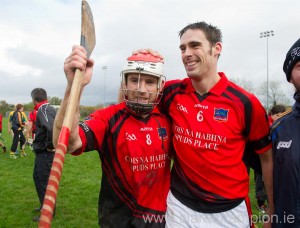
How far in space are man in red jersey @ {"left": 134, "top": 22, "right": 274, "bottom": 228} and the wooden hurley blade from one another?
0.63 metres

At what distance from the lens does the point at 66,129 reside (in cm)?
174

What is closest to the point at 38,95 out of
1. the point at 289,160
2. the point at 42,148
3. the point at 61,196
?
the point at 42,148

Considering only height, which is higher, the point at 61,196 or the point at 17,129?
the point at 17,129

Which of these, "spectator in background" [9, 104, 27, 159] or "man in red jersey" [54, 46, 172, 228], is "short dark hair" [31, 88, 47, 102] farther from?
"spectator in background" [9, 104, 27, 159]

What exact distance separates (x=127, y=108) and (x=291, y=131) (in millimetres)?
1317

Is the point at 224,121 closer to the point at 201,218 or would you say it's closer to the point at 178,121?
the point at 178,121

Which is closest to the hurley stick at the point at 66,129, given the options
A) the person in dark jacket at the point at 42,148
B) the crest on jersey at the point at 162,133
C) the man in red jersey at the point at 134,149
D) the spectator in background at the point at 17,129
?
the man in red jersey at the point at 134,149

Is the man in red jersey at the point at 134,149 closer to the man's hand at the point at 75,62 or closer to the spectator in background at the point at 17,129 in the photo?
the man's hand at the point at 75,62

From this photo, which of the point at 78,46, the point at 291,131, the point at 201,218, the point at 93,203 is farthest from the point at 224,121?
the point at 93,203

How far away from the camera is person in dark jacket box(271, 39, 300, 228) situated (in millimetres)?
2389

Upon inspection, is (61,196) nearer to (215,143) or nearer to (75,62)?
(215,143)

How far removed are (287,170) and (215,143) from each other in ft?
1.87

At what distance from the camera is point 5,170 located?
10.4m

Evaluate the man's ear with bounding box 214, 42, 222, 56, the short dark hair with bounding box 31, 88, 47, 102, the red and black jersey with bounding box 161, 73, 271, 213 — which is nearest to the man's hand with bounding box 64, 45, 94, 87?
the red and black jersey with bounding box 161, 73, 271, 213
